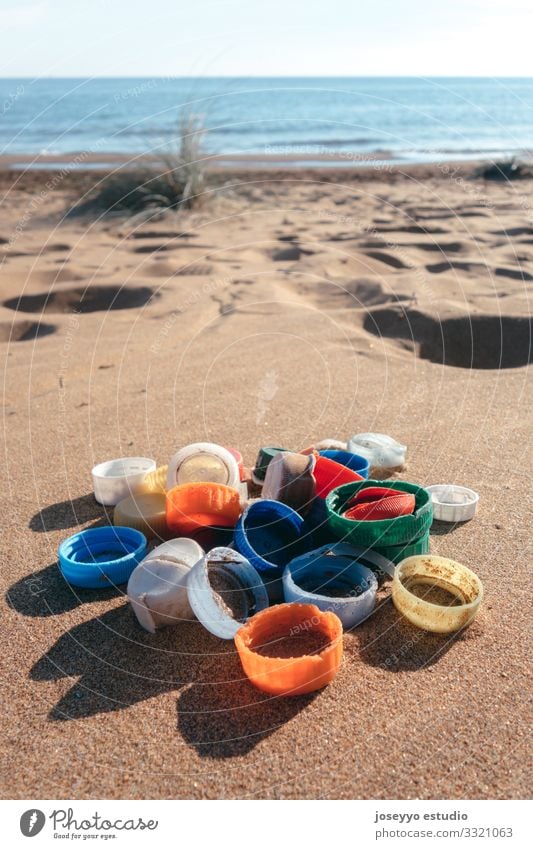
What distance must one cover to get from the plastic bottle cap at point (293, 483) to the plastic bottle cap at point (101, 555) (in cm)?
72

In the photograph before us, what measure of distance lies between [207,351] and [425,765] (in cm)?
469

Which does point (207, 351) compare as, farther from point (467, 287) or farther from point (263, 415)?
point (467, 287)

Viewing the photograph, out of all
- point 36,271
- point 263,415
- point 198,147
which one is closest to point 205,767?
point 263,415

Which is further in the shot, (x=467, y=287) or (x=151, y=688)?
(x=467, y=287)

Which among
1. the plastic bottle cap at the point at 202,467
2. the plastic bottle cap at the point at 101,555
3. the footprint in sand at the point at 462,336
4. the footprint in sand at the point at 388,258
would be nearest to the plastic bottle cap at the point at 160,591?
the plastic bottle cap at the point at 101,555

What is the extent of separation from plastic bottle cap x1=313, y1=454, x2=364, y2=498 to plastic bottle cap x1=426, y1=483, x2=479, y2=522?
509 mm

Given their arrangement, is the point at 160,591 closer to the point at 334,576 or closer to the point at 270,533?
the point at 270,533

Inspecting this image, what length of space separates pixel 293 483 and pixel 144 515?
0.84 metres

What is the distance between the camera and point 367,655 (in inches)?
124

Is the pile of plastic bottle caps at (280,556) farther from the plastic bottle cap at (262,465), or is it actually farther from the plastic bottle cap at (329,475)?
the plastic bottle cap at (262,465)

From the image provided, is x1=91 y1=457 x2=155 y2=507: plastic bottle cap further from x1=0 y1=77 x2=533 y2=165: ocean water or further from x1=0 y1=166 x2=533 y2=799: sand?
x1=0 y1=77 x2=533 y2=165: ocean water

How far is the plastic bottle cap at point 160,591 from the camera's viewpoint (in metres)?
3.24

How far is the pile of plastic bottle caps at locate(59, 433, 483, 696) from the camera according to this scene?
3.12 meters

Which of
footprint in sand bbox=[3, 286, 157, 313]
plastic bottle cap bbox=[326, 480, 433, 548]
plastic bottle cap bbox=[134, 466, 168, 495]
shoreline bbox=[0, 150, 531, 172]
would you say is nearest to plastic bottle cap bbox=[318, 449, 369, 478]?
plastic bottle cap bbox=[326, 480, 433, 548]
